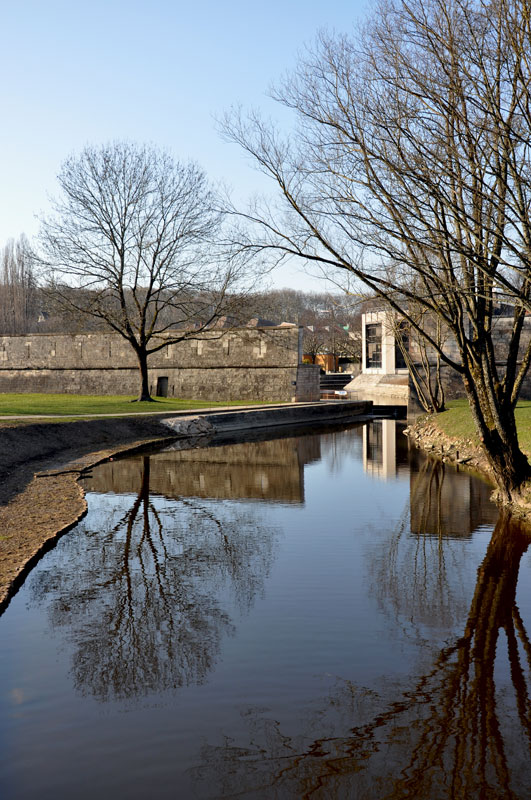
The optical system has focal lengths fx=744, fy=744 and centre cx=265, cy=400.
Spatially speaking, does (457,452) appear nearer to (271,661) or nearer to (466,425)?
(466,425)

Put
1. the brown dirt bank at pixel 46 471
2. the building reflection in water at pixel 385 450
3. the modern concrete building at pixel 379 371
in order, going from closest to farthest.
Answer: the brown dirt bank at pixel 46 471, the building reflection in water at pixel 385 450, the modern concrete building at pixel 379 371

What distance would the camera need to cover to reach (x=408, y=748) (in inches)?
173

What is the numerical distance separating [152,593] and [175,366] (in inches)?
1243

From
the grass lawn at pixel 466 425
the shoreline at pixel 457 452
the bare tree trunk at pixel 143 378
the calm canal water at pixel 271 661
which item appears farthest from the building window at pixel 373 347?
the calm canal water at pixel 271 661

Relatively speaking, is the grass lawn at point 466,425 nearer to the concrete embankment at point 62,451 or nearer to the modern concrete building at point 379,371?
the concrete embankment at point 62,451

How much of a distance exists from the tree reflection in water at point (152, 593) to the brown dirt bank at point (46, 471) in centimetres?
40

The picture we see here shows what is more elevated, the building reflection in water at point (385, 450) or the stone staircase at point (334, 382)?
the stone staircase at point (334, 382)

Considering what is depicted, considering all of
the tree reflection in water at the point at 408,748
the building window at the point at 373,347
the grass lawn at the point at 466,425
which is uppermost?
the building window at the point at 373,347

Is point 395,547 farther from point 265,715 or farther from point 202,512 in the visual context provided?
point 265,715

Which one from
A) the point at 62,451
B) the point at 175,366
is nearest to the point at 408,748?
the point at 62,451

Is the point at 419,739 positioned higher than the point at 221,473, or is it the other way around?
the point at 221,473

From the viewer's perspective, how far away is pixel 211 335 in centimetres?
3731

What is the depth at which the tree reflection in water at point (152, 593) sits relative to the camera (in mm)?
5500

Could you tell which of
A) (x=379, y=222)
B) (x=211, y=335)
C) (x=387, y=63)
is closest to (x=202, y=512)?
(x=379, y=222)
